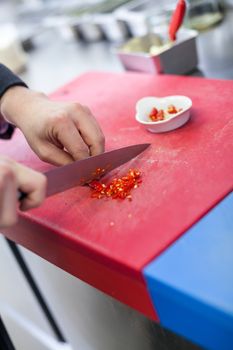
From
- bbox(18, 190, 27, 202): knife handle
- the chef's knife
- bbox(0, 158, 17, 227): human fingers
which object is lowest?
the chef's knife

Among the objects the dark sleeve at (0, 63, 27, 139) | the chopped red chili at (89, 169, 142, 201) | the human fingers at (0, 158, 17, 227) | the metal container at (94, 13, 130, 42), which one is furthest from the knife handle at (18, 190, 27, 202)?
the metal container at (94, 13, 130, 42)

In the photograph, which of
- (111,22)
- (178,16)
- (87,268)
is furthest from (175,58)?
(87,268)

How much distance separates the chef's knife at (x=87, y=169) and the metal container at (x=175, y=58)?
0.42m

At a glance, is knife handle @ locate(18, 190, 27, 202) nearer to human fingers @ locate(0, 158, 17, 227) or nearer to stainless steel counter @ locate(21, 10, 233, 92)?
human fingers @ locate(0, 158, 17, 227)

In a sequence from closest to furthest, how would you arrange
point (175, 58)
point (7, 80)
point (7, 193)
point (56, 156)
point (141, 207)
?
1. point (7, 193)
2. point (141, 207)
3. point (56, 156)
4. point (7, 80)
5. point (175, 58)

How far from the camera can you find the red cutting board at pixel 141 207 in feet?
2.02

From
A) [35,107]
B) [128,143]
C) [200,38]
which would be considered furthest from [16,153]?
[200,38]

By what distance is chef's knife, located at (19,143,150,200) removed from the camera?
679 mm

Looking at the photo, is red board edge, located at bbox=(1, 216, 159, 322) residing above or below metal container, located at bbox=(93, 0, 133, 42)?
below

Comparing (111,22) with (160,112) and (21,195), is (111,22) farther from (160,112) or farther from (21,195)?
(21,195)

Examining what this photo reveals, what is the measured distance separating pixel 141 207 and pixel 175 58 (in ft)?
2.05

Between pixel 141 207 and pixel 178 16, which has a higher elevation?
pixel 178 16

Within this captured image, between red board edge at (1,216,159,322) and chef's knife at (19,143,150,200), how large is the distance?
8 centimetres

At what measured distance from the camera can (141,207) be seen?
67cm
